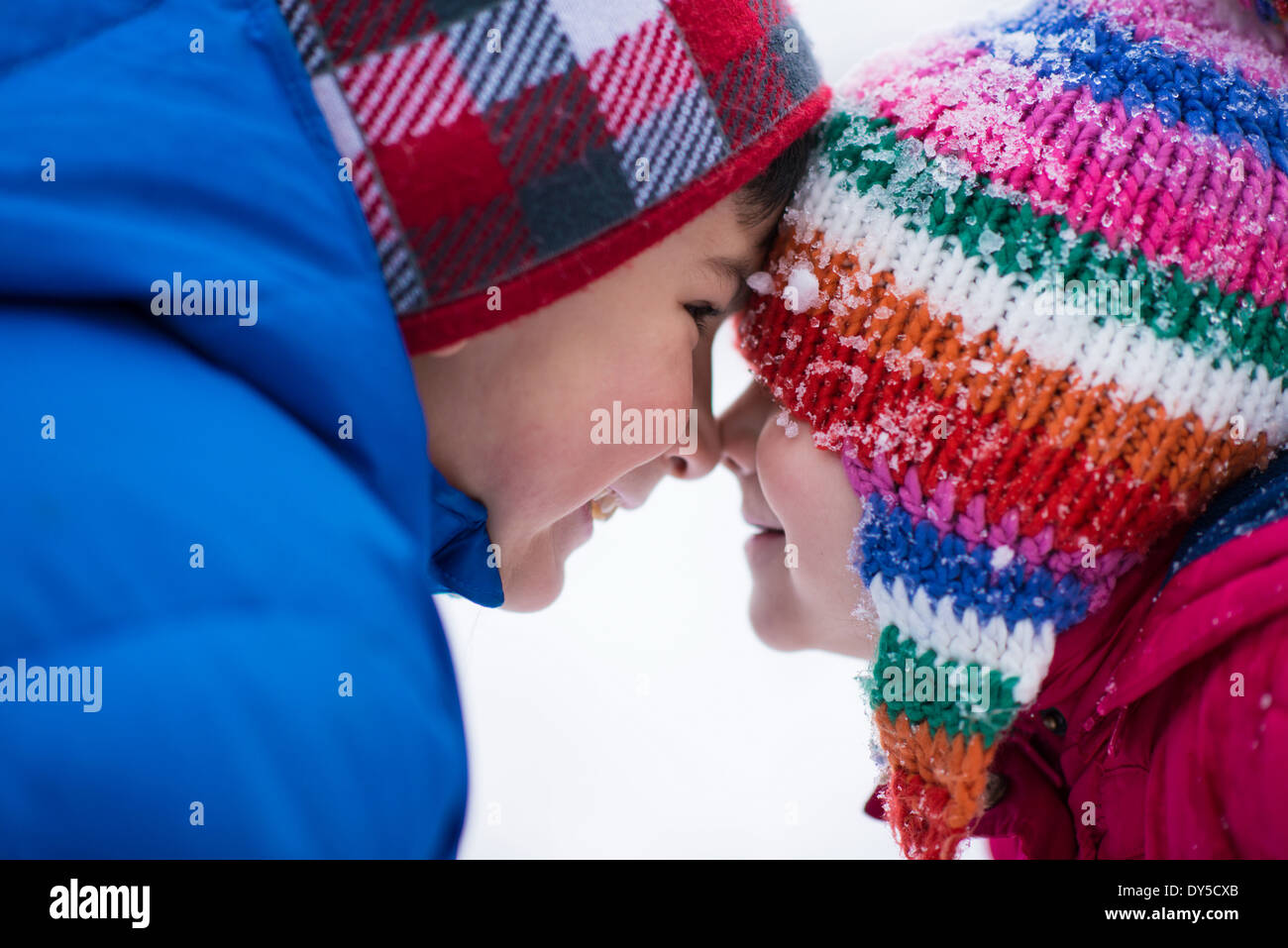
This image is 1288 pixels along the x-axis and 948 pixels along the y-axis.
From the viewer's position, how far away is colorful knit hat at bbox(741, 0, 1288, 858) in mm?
739

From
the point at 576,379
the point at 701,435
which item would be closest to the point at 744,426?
the point at 701,435

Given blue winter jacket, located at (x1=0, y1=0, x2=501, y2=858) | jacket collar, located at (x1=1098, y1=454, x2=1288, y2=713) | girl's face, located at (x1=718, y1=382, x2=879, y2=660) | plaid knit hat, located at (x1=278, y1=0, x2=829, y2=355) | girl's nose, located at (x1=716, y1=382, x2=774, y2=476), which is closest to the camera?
blue winter jacket, located at (x1=0, y1=0, x2=501, y2=858)

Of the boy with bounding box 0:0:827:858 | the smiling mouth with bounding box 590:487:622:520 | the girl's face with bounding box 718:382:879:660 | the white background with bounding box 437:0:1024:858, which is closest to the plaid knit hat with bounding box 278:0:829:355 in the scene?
the boy with bounding box 0:0:827:858

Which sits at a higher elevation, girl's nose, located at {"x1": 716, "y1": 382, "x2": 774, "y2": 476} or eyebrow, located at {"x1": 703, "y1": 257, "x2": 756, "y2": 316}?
eyebrow, located at {"x1": 703, "y1": 257, "x2": 756, "y2": 316}

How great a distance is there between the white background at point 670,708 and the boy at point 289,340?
575 mm

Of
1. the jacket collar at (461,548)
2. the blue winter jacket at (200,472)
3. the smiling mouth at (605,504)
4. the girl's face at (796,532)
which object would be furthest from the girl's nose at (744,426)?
the blue winter jacket at (200,472)

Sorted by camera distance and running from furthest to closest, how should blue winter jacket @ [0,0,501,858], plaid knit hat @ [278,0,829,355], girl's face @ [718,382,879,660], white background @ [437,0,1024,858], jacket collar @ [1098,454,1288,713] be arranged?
white background @ [437,0,1024,858]
girl's face @ [718,382,879,660]
jacket collar @ [1098,454,1288,713]
plaid knit hat @ [278,0,829,355]
blue winter jacket @ [0,0,501,858]

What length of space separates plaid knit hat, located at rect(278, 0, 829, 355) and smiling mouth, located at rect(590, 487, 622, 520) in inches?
13.7

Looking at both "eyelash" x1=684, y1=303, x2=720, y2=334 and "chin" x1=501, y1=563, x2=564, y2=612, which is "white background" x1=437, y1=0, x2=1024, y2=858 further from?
"eyelash" x1=684, y1=303, x2=720, y2=334

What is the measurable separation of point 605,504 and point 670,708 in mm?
413

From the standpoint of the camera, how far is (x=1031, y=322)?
2.45 feet

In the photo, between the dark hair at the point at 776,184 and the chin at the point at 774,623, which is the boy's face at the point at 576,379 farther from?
the chin at the point at 774,623

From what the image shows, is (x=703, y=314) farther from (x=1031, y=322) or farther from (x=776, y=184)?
(x=1031, y=322)

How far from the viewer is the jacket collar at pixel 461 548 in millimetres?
741
